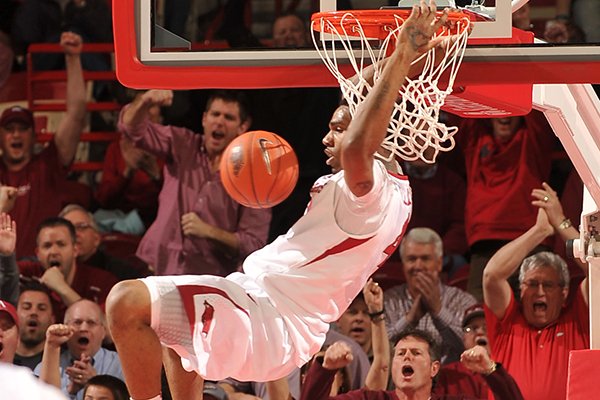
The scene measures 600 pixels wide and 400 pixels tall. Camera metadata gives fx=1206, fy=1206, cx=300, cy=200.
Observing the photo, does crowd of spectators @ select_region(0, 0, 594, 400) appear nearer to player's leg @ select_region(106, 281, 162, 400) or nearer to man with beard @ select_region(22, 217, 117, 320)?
man with beard @ select_region(22, 217, 117, 320)

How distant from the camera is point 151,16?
4.81 metres

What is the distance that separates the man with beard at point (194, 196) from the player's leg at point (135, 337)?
3.47 metres

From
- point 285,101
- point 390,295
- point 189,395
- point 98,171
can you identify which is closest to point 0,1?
point 98,171

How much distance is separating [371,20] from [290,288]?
1.07 metres

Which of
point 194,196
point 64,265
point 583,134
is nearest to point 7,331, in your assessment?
point 64,265

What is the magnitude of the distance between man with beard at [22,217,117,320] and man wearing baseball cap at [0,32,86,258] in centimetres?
47

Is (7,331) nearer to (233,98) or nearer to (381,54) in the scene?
(233,98)

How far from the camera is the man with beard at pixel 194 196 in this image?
7.86 m

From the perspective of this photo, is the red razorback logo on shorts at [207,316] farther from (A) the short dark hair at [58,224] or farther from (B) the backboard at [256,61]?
(A) the short dark hair at [58,224]

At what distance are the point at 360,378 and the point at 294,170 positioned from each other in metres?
1.90

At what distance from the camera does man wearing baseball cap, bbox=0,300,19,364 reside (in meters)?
6.84

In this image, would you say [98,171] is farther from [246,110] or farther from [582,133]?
[582,133]

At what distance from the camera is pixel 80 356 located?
23.9ft

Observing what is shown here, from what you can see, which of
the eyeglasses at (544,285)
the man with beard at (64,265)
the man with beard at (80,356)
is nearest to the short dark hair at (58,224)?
the man with beard at (64,265)
